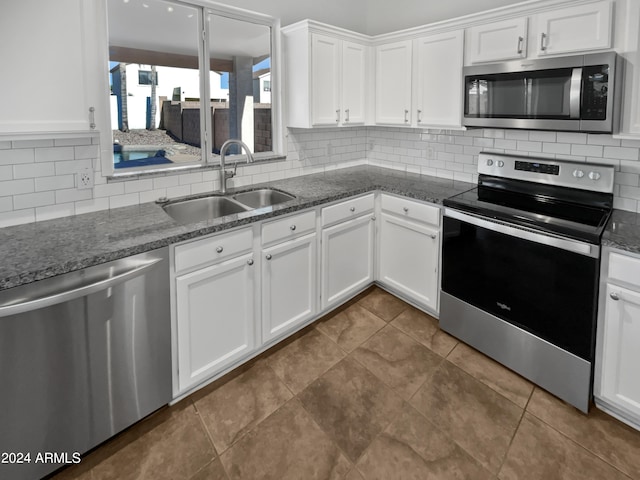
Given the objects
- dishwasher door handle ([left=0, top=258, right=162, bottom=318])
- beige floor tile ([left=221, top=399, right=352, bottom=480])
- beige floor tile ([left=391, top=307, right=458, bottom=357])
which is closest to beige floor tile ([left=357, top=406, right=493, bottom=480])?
beige floor tile ([left=221, top=399, right=352, bottom=480])

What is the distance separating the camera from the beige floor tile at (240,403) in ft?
6.33

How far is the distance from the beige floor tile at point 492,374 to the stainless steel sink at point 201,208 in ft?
5.66

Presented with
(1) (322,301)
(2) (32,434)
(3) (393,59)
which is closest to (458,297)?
(1) (322,301)

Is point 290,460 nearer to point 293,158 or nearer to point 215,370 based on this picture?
point 215,370

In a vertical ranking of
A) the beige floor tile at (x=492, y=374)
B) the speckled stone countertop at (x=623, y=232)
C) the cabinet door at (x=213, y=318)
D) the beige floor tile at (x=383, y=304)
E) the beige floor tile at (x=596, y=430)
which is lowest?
the beige floor tile at (x=596, y=430)

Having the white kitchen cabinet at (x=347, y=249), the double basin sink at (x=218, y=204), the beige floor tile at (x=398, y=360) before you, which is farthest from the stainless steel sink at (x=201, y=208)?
the beige floor tile at (x=398, y=360)

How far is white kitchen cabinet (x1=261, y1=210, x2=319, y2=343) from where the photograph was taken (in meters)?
2.40

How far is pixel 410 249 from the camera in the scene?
2939 millimetres

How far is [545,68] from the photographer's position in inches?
86.4

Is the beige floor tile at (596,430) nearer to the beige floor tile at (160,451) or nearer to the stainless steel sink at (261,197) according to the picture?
the beige floor tile at (160,451)

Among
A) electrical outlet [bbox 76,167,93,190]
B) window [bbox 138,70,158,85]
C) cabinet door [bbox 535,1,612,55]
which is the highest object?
cabinet door [bbox 535,1,612,55]

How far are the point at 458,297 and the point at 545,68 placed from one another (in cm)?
147

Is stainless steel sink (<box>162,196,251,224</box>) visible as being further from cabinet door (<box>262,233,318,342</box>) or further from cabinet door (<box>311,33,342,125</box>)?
cabinet door (<box>311,33,342,125</box>)

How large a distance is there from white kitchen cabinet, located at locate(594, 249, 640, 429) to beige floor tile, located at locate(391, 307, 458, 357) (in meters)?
0.87
